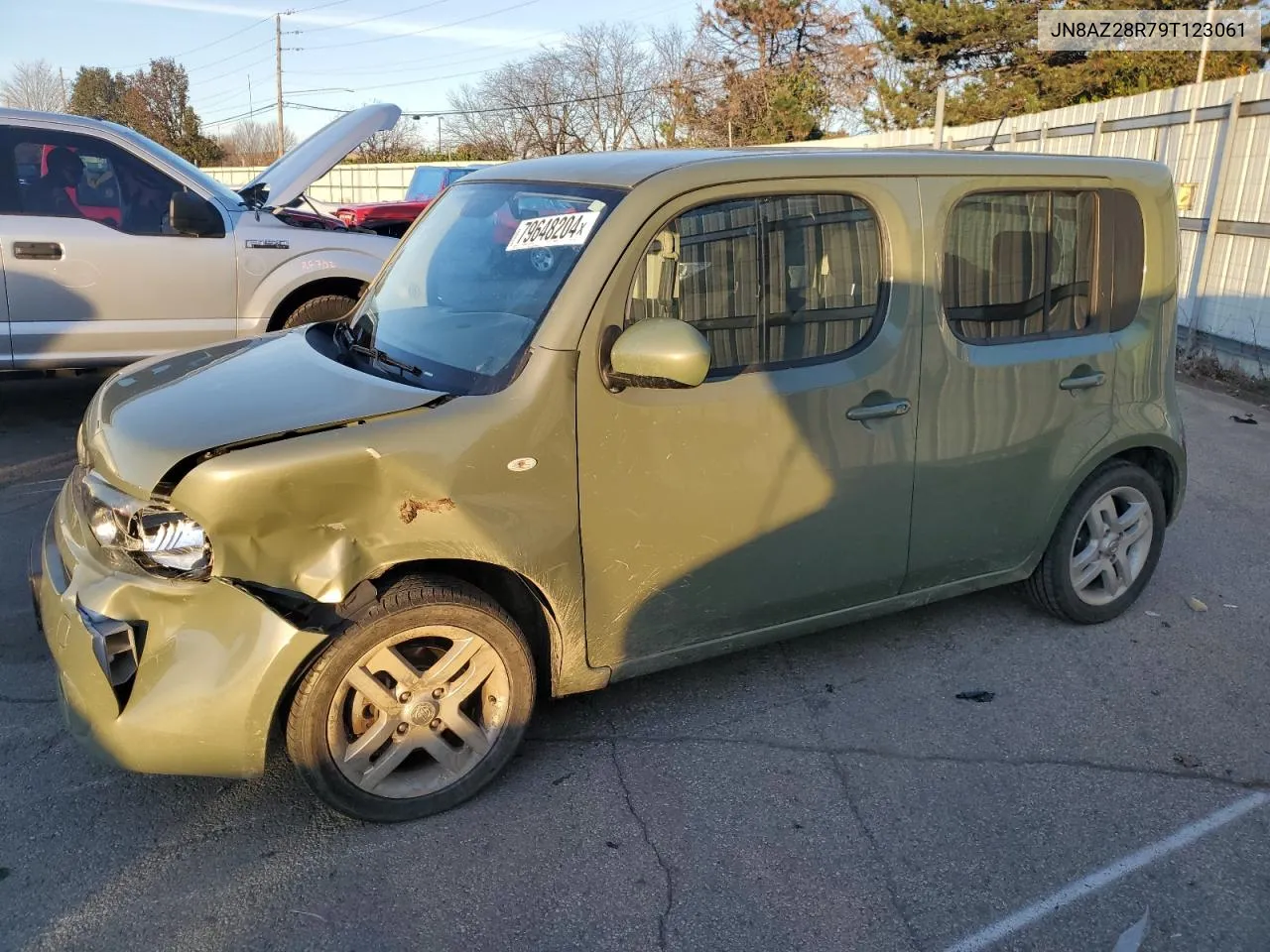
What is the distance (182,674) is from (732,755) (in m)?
1.70

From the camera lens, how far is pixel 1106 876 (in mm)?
2723

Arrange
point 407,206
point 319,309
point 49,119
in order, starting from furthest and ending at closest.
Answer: point 407,206
point 319,309
point 49,119

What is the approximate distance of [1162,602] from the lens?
4520 mm

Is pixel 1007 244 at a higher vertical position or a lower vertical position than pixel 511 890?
higher

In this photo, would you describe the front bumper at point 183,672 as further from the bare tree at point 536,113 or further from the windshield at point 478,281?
the bare tree at point 536,113

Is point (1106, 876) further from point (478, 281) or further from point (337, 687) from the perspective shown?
point (478, 281)

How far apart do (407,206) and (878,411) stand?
14549 millimetres

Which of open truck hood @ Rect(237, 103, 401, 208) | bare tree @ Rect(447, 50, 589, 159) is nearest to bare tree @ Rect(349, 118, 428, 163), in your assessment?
bare tree @ Rect(447, 50, 589, 159)

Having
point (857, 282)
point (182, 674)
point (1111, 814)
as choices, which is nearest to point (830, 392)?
point (857, 282)

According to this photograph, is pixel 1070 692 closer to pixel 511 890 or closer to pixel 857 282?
pixel 857 282

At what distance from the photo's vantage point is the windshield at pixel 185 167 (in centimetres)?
655

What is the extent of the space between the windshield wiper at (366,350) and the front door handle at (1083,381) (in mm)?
2404

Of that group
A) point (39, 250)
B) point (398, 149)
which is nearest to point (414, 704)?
point (39, 250)

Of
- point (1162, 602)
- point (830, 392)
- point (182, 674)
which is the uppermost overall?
point (830, 392)
